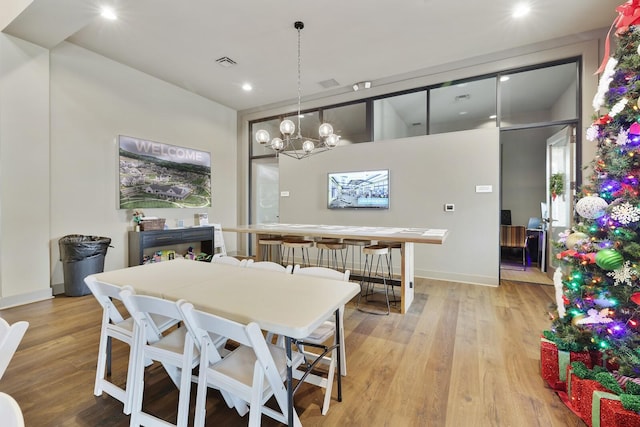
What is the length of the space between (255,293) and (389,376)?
1198 mm

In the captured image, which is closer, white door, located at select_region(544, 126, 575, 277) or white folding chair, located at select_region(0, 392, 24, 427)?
white folding chair, located at select_region(0, 392, 24, 427)

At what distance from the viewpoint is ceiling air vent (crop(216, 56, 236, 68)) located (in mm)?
4252

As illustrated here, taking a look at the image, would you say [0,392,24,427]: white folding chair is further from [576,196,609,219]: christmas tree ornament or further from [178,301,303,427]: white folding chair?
[576,196,609,219]: christmas tree ornament

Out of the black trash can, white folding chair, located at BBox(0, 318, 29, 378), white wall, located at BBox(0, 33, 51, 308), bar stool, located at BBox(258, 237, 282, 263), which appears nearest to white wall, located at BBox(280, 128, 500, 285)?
bar stool, located at BBox(258, 237, 282, 263)

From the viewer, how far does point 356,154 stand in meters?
5.27

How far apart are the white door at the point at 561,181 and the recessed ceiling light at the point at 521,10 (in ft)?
5.76

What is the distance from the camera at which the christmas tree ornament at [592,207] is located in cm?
168

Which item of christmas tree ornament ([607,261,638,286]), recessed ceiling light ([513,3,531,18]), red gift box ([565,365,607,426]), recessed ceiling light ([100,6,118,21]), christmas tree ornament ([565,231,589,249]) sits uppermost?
recessed ceiling light ([513,3,531,18])

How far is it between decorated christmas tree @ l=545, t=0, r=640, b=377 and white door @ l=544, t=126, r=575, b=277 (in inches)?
97.4

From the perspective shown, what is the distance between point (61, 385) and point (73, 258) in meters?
2.27

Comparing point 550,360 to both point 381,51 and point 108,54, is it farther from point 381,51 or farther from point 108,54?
point 108,54

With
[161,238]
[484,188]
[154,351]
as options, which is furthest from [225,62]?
[484,188]

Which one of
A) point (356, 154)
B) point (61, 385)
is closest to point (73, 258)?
point (61, 385)

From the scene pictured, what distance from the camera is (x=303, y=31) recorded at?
3.57 m
